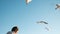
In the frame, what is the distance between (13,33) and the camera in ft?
28.1

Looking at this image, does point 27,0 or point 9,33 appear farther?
point 27,0

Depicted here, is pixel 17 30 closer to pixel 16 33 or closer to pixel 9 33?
pixel 16 33

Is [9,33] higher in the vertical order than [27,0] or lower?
lower

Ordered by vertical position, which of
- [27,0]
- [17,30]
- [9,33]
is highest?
[27,0]

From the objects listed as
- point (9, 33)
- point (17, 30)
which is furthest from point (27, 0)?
point (9, 33)

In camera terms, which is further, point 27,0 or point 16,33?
point 27,0

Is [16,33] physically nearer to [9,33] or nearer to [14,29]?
[14,29]

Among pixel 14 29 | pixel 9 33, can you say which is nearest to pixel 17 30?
pixel 14 29

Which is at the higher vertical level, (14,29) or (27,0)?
(27,0)

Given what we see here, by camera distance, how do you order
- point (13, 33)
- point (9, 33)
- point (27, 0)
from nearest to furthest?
point (9, 33), point (13, 33), point (27, 0)

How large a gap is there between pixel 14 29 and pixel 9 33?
1.03 m

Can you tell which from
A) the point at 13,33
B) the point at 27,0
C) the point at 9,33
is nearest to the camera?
the point at 9,33

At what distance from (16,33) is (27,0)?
512 centimetres

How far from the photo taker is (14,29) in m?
8.82
